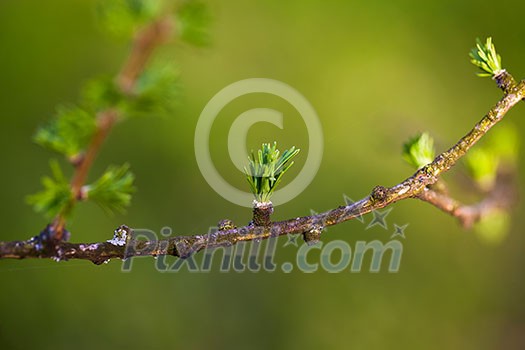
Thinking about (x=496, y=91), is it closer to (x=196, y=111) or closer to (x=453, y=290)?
(x=453, y=290)

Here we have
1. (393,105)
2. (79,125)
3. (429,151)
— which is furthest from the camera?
(393,105)

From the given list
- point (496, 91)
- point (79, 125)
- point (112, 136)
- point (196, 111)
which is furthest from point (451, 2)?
point (79, 125)

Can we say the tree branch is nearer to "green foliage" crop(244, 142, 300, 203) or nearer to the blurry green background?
"green foliage" crop(244, 142, 300, 203)

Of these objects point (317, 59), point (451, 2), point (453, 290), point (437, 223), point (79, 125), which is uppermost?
point (451, 2)

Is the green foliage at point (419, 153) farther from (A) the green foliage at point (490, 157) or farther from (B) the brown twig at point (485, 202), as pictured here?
(A) the green foliage at point (490, 157)

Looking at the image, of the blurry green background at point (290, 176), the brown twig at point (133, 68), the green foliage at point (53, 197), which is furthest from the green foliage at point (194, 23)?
the blurry green background at point (290, 176)

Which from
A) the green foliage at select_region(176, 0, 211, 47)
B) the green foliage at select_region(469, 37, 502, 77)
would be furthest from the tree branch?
the green foliage at select_region(176, 0, 211, 47)

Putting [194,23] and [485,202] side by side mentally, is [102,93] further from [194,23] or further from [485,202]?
[485,202]
